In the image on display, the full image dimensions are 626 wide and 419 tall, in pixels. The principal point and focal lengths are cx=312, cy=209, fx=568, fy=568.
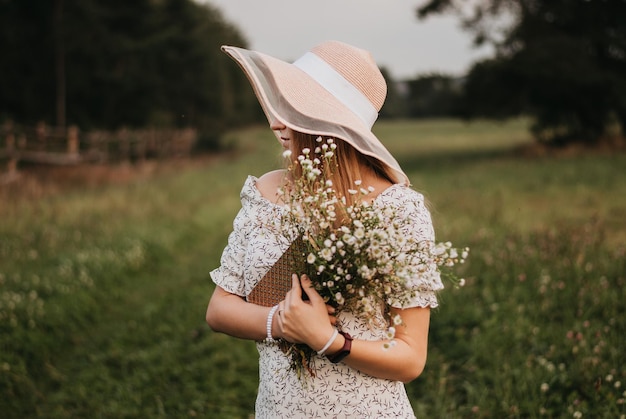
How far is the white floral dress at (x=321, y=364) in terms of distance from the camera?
1981 millimetres

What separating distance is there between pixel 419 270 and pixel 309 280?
0.36m

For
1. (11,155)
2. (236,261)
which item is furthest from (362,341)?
(11,155)

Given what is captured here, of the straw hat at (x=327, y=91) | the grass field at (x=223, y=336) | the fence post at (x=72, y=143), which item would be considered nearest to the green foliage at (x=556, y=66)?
the grass field at (x=223, y=336)

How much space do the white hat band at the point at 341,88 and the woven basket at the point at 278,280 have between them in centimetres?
58

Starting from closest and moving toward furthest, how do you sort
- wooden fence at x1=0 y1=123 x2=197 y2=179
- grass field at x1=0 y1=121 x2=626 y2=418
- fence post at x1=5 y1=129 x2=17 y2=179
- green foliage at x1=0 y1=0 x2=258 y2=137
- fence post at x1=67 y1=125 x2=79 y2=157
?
grass field at x1=0 y1=121 x2=626 y2=418 → fence post at x1=5 y1=129 x2=17 y2=179 → wooden fence at x1=0 y1=123 x2=197 y2=179 → fence post at x1=67 y1=125 x2=79 y2=157 → green foliage at x1=0 y1=0 x2=258 y2=137

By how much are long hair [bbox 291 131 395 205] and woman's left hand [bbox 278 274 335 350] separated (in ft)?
1.29

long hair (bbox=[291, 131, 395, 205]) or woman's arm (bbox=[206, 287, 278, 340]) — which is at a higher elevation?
long hair (bbox=[291, 131, 395, 205])

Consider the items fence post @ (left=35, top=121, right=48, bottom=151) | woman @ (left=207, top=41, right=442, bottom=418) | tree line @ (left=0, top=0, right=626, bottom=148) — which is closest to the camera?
woman @ (left=207, top=41, right=442, bottom=418)

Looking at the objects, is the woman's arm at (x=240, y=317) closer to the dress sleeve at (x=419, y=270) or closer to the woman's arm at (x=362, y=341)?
the woman's arm at (x=362, y=341)

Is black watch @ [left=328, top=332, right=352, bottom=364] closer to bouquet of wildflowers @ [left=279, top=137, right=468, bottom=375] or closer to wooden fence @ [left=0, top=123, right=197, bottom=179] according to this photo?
bouquet of wildflowers @ [left=279, top=137, right=468, bottom=375]

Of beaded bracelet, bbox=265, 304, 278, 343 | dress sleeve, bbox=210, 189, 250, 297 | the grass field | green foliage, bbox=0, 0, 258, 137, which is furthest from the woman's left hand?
green foliage, bbox=0, 0, 258, 137

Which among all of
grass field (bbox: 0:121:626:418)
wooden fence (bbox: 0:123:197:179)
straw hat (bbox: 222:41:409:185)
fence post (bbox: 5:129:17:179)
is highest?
straw hat (bbox: 222:41:409:185)

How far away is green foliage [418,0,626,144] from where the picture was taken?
1994 centimetres

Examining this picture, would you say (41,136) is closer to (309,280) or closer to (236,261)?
(236,261)
